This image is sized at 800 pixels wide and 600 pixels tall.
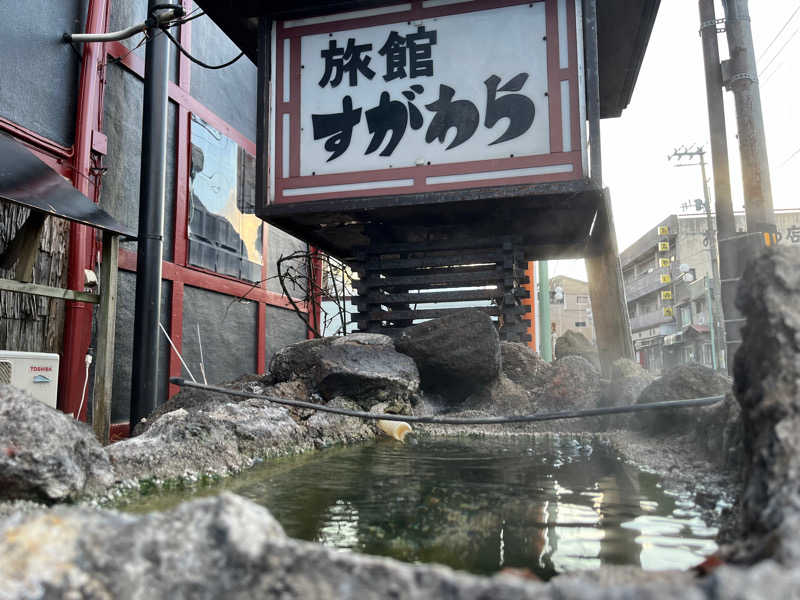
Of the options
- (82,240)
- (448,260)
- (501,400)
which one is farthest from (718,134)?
(82,240)

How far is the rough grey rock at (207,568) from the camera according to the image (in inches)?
33.9

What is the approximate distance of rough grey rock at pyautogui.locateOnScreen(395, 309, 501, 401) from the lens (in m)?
4.50

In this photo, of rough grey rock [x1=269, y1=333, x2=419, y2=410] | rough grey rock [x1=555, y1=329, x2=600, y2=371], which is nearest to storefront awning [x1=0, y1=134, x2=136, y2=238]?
rough grey rock [x1=269, y1=333, x2=419, y2=410]

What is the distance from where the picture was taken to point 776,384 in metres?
1.32

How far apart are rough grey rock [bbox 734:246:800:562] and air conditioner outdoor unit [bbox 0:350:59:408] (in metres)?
4.70

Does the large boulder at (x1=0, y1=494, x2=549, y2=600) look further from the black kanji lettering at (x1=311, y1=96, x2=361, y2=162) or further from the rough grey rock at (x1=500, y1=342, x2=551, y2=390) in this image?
the black kanji lettering at (x1=311, y1=96, x2=361, y2=162)

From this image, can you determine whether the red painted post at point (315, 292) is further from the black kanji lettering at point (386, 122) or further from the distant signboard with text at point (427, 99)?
the black kanji lettering at point (386, 122)

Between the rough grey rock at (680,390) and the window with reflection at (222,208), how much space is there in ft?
22.9

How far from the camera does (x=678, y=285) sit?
1409 inches

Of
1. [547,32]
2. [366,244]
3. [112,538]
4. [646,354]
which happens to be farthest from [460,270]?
[646,354]

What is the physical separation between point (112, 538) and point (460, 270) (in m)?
5.16

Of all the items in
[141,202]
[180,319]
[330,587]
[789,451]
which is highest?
[141,202]

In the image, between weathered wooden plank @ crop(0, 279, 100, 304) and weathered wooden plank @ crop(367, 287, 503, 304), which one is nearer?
weathered wooden plank @ crop(0, 279, 100, 304)

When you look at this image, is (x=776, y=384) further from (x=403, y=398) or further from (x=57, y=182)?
(x=57, y=182)
